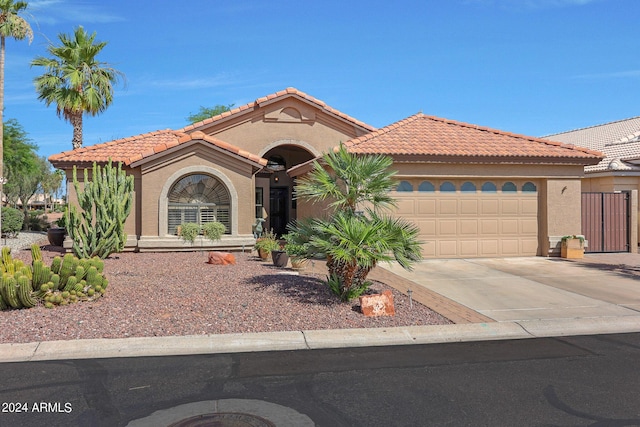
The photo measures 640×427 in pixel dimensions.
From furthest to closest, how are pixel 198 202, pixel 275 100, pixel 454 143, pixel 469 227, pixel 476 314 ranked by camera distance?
pixel 275 100, pixel 198 202, pixel 454 143, pixel 469 227, pixel 476 314

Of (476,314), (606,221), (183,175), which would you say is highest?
(183,175)

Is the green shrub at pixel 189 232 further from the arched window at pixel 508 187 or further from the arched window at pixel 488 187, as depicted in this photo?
the arched window at pixel 508 187

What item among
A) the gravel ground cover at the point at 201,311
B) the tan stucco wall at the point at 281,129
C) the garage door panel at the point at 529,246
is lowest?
the gravel ground cover at the point at 201,311

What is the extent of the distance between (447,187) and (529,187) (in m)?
2.82

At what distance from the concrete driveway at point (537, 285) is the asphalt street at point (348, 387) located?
2.14 m

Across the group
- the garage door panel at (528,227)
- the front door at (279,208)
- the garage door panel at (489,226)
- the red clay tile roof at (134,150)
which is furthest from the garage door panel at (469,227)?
the front door at (279,208)

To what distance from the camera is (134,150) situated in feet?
61.6

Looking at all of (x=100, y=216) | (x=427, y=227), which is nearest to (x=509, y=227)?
(x=427, y=227)

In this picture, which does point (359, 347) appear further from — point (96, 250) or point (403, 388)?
point (96, 250)

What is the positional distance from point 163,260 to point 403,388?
1077 cm

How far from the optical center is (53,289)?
884cm

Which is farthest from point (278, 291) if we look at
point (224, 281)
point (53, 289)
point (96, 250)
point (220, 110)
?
point (220, 110)

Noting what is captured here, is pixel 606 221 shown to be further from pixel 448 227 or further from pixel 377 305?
pixel 377 305

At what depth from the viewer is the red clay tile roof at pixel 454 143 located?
15945 mm
